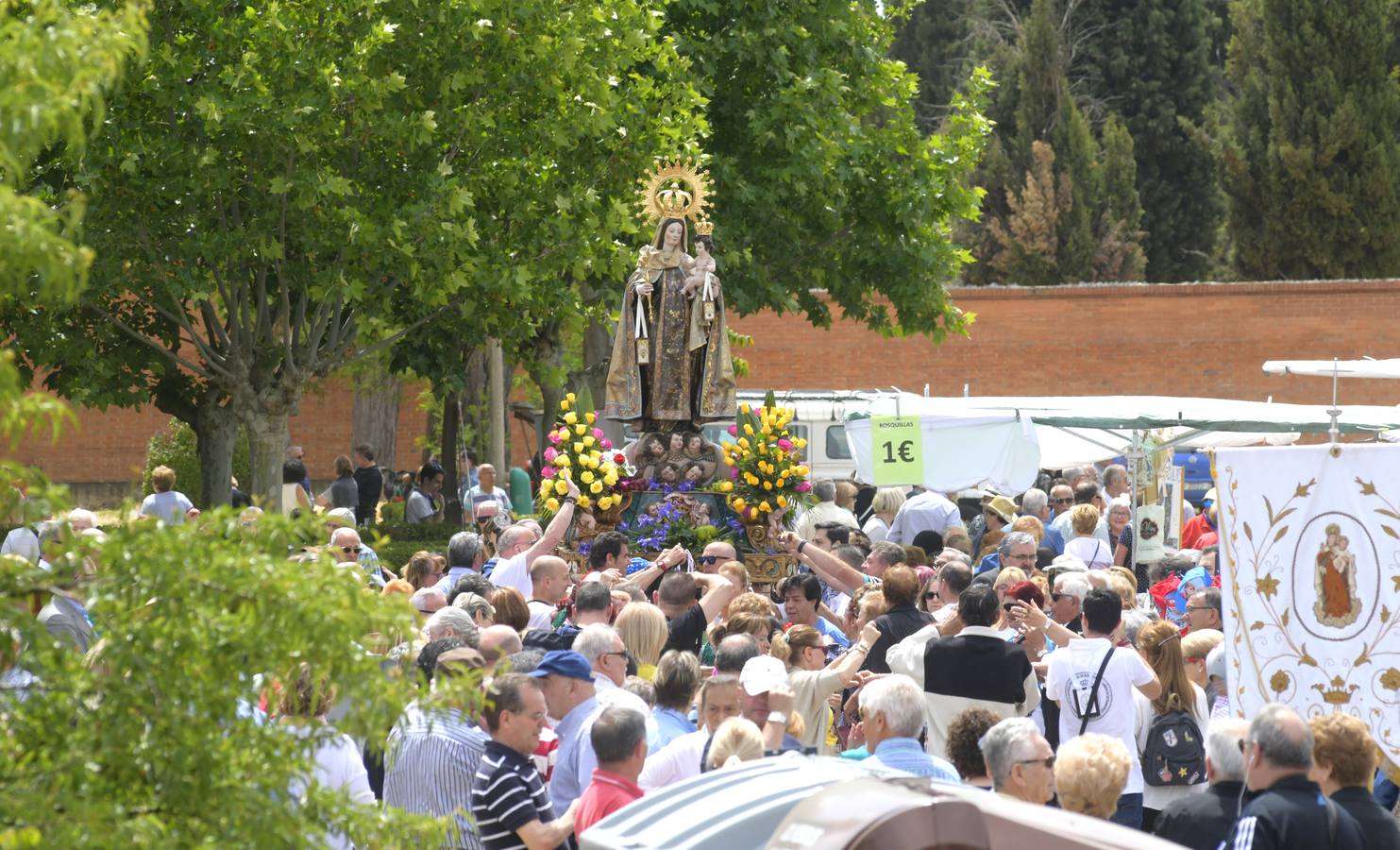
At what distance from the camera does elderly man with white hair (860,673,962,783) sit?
6188 millimetres

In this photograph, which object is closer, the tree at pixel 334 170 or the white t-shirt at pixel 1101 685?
the white t-shirt at pixel 1101 685

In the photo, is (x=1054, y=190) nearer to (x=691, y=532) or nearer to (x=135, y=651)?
(x=691, y=532)

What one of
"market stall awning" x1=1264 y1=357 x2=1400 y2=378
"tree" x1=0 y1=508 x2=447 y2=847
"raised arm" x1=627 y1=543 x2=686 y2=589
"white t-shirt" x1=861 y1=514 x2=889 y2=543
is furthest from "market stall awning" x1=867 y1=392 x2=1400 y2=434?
"tree" x1=0 y1=508 x2=447 y2=847

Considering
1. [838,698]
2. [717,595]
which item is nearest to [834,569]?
[717,595]

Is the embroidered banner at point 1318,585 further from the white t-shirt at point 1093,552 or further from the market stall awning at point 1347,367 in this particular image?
the white t-shirt at point 1093,552

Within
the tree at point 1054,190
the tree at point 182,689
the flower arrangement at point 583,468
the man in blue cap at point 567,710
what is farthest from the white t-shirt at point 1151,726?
the tree at point 1054,190

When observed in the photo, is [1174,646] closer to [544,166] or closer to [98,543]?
[98,543]

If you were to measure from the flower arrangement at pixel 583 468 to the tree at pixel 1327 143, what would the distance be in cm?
2729

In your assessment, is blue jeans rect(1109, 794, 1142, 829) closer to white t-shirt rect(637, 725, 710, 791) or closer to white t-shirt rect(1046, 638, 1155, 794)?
white t-shirt rect(1046, 638, 1155, 794)

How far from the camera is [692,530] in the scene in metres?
13.6

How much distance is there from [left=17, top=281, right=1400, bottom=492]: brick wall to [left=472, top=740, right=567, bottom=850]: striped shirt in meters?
26.6

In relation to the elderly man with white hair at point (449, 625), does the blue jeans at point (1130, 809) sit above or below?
below

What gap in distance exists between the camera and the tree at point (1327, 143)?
3684 centimetres

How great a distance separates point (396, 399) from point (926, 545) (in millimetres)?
18478
